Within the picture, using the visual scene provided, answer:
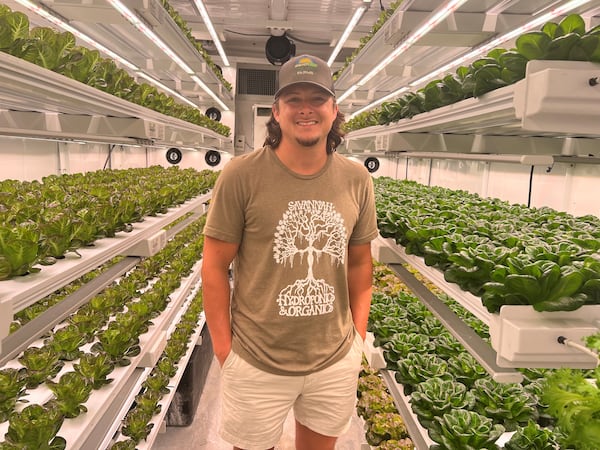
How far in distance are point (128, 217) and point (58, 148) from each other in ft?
8.25

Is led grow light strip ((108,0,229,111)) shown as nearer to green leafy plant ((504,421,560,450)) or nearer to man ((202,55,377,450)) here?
man ((202,55,377,450))

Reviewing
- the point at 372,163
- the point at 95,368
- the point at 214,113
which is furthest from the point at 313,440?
the point at 214,113

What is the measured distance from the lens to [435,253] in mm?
1708

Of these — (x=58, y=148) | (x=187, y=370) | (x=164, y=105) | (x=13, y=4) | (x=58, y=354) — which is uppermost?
(x=13, y=4)

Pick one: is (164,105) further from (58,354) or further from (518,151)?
(518,151)

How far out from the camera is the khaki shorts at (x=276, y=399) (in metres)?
1.68

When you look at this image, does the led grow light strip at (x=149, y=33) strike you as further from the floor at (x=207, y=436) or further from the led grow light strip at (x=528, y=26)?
the floor at (x=207, y=436)

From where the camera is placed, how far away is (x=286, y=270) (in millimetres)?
1648

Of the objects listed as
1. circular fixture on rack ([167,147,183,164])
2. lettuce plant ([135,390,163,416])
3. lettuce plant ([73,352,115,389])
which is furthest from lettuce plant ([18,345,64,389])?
circular fixture on rack ([167,147,183,164])

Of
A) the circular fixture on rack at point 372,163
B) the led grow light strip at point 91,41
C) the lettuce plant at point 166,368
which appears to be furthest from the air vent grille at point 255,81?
the lettuce plant at point 166,368

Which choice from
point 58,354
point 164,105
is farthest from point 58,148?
point 58,354

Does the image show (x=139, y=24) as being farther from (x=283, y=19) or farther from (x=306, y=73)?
(x=283, y=19)

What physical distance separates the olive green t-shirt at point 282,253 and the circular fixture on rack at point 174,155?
889 centimetres

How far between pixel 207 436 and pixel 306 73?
278 cm
